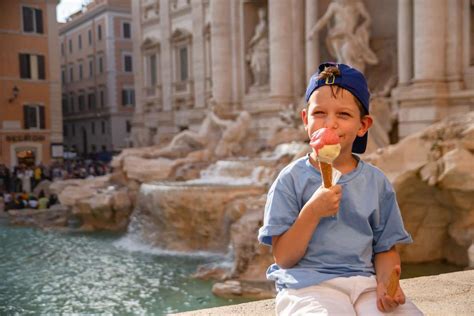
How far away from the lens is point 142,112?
2339cm

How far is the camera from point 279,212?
1.84 metres

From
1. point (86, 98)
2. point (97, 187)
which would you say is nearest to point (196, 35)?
point (97, 187)

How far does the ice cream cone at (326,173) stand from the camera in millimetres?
1701

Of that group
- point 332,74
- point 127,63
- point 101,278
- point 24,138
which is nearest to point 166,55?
point 24,138

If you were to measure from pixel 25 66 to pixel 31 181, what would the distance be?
7.00 m

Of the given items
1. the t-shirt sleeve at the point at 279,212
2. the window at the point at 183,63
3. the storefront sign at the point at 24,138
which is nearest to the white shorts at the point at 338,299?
the t-shirt sleeve at the point at 279,212

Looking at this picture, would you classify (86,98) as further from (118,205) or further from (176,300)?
(176,300)

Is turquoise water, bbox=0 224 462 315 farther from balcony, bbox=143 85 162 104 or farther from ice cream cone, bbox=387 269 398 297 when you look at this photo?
balcony, bbox=143 85 162 104

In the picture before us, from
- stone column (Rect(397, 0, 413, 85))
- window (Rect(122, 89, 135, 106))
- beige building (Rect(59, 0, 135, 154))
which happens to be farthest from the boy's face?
window (Rect(122, 89, 135, 106))

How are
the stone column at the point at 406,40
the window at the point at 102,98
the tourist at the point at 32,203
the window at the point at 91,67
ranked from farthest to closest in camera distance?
1. the window at the point at 91,67
2. the window at the point at 102,98
3. the tourist at the point at 32,203
4. the stone column at the point at 406,40

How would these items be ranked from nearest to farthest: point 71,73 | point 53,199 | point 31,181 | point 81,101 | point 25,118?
point 53,199 → point 31,181 → point 25,118 → point 81,101 → point 71,73

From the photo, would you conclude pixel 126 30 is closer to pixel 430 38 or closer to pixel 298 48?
pixel 298 48

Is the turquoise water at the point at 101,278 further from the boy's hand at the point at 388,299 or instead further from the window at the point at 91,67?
the window at the point at 91,67

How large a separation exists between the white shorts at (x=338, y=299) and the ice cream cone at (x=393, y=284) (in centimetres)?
7
